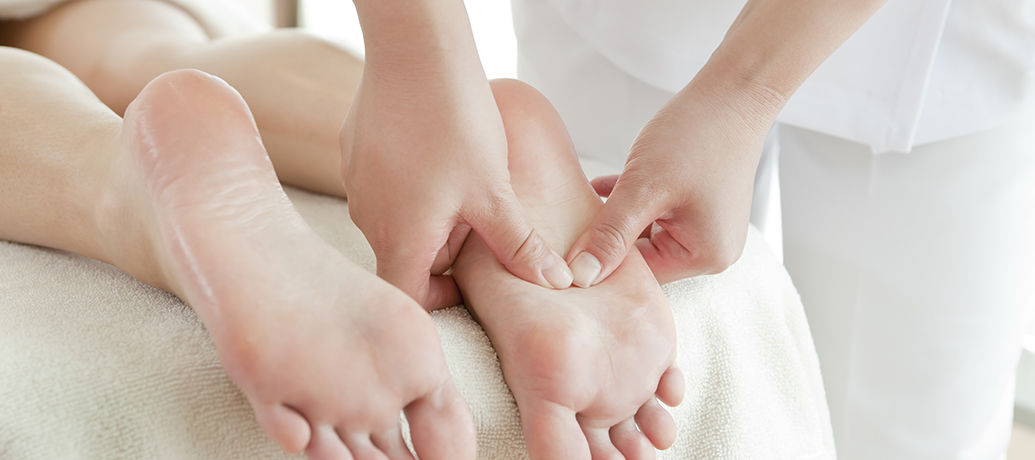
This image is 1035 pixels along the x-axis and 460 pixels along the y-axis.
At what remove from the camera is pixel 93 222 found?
1.75ft

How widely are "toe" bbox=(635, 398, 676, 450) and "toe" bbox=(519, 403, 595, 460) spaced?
58mm

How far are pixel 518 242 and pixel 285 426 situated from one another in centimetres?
22

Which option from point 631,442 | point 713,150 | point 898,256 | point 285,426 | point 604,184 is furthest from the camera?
point 898,256

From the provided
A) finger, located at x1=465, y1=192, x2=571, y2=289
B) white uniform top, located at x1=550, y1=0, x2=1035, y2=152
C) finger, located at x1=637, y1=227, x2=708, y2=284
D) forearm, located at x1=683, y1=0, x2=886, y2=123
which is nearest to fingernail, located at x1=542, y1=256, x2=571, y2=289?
finger, located at x1=465, y1=192, x2=571, y2=289

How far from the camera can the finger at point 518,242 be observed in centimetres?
53

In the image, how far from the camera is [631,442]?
474mm

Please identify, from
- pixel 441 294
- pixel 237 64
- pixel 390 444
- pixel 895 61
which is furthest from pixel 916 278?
pixel 237 64

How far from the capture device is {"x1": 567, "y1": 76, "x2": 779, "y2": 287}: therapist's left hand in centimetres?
56

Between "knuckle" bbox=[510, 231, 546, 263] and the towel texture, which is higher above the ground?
"knuckle" bbox=[510, 231, 546, 263]

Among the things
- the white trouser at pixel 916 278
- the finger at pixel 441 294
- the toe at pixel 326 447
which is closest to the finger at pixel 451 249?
the finger at pixel 441 294

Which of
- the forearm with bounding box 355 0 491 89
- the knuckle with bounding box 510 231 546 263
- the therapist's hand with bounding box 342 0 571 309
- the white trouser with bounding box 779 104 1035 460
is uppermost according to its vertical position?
the forearm with bounding box 355 0 491 89

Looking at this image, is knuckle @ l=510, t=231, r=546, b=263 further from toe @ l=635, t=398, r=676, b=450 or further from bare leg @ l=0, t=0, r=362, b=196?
bare leg @ l=0, t=0, r=362, b=196

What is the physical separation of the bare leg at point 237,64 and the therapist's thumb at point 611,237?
0.29 meters

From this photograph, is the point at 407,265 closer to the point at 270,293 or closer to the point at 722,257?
the point at 270,293
